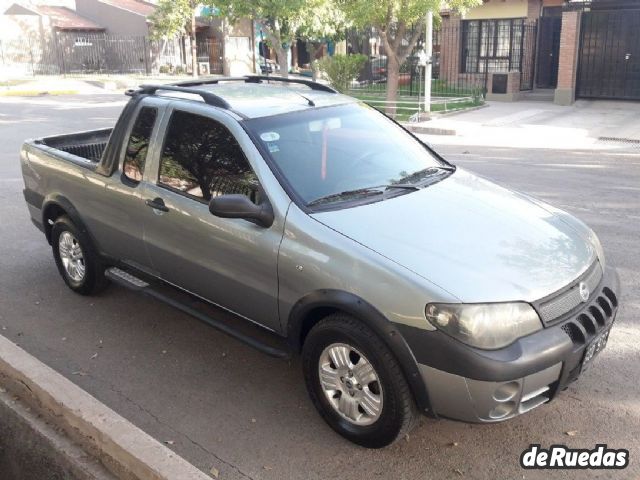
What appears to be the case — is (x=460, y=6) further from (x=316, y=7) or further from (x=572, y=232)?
(x=572, y=232)

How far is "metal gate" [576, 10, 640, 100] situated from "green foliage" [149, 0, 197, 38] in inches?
894

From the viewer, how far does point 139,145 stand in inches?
187

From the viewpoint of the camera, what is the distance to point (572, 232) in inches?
152

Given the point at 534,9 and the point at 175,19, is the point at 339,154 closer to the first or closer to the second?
the point at 534,9

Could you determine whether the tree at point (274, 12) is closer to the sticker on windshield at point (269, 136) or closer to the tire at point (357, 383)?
the sticker on windshield at point (269, 136)

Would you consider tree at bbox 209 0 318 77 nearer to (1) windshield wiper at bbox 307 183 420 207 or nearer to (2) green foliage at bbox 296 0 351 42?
(2) green foliage at bbox 296 0 351 42

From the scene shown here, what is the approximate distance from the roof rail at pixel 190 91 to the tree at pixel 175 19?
3313cm

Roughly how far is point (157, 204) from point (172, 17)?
34.9 meters

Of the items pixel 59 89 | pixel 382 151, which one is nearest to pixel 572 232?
pixel 382 151

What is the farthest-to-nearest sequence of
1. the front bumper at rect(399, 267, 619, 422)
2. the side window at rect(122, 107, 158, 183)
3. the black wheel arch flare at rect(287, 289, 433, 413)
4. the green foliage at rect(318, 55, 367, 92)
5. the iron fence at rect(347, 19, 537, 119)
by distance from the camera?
the iron fence at rect(347, 19, 537, 119) → the green foliage at rect(318, 55, 367, 92) → the side window at rect(122, 107, 158, 183) → the black wheel arch flare at rect(287, 289, 433, 413) → the front bumper at rect(399, 267, 619, 422)

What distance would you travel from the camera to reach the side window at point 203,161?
4004mm

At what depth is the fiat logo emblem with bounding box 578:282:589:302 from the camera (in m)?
3.37

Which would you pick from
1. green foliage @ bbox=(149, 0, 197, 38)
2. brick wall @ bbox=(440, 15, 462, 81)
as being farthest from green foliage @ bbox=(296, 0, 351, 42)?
green foliage @ bbox=(149, 0, 197, 38)

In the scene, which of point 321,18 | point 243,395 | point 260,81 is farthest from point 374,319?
point 321,18
